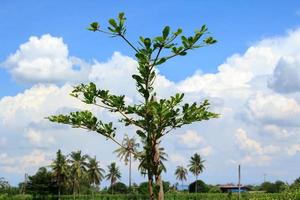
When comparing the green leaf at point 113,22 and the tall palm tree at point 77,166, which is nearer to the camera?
the green leaf at point 113,22

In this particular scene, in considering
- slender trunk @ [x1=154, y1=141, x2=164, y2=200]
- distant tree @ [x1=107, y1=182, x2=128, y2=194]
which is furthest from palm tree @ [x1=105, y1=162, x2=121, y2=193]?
slender trunk @ [x1=154, y1=141, x2=164, y2=200]

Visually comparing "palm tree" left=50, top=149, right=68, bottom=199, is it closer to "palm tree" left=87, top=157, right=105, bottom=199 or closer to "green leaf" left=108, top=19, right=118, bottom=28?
"palm tree" left=87, top=157, right=105, bottom=199

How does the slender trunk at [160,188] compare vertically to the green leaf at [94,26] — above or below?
below

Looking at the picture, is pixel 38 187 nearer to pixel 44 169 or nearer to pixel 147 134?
pixel 44 169

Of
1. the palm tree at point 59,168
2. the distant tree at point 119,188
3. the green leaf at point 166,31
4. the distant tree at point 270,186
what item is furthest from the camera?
the distant tree at point 119,188

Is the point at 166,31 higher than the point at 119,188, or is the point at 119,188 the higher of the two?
the point at 166,31

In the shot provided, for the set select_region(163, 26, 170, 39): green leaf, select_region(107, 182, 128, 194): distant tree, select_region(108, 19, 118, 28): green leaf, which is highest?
select_region(108, 19, 118, 28): green leaf

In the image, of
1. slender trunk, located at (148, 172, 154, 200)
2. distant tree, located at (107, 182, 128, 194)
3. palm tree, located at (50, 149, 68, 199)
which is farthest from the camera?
distant tree, located at (107, 182, 128, 194)

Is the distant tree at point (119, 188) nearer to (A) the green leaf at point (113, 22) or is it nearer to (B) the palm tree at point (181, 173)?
(B) the palm tree at point (181, 173)

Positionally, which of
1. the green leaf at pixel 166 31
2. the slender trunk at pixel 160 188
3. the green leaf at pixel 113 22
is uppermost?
the green leaf at pixel 113 22

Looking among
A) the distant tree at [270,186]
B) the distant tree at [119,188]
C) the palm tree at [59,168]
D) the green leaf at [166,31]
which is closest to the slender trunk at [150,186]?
the green leaf at [166,31]

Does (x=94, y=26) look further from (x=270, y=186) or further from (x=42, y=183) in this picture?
(x=270, y=186)

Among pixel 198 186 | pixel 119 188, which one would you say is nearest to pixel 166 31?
pixel 198 186

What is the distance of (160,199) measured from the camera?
409 centimetres
